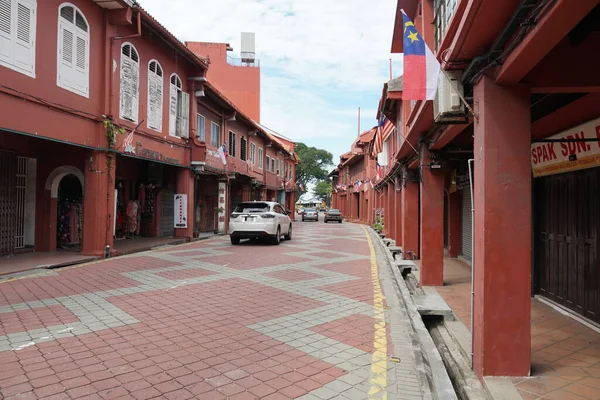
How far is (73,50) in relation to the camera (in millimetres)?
10336

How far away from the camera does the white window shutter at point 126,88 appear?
12.3m

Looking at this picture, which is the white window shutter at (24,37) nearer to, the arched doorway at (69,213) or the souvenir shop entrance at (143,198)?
the arched doorway at (69,213)

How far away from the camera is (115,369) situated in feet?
12.8

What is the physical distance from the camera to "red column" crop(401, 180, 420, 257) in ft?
41.0

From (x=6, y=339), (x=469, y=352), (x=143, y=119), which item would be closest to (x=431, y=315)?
(x=469, y=352)

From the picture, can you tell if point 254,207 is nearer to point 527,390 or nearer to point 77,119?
point 77,119

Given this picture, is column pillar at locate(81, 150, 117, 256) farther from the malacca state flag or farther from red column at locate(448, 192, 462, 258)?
red column at locate(448, 192, 462, 258)

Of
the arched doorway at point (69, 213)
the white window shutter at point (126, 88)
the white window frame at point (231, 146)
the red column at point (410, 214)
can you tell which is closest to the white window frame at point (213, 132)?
the white window frame at point (231, 146)

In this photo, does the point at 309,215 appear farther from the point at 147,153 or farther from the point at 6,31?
the point at 6,31

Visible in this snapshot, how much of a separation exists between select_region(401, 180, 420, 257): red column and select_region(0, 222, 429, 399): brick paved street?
3803 millimetres

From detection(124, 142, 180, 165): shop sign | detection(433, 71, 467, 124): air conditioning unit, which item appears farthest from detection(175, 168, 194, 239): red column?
detection(433, 71, 467, 124): air conditioning unit

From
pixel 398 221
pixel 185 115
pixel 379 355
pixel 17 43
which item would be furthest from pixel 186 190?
pixel 379 355

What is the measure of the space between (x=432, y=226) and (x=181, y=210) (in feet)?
35.9

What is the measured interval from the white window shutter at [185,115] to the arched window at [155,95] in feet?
4.96
